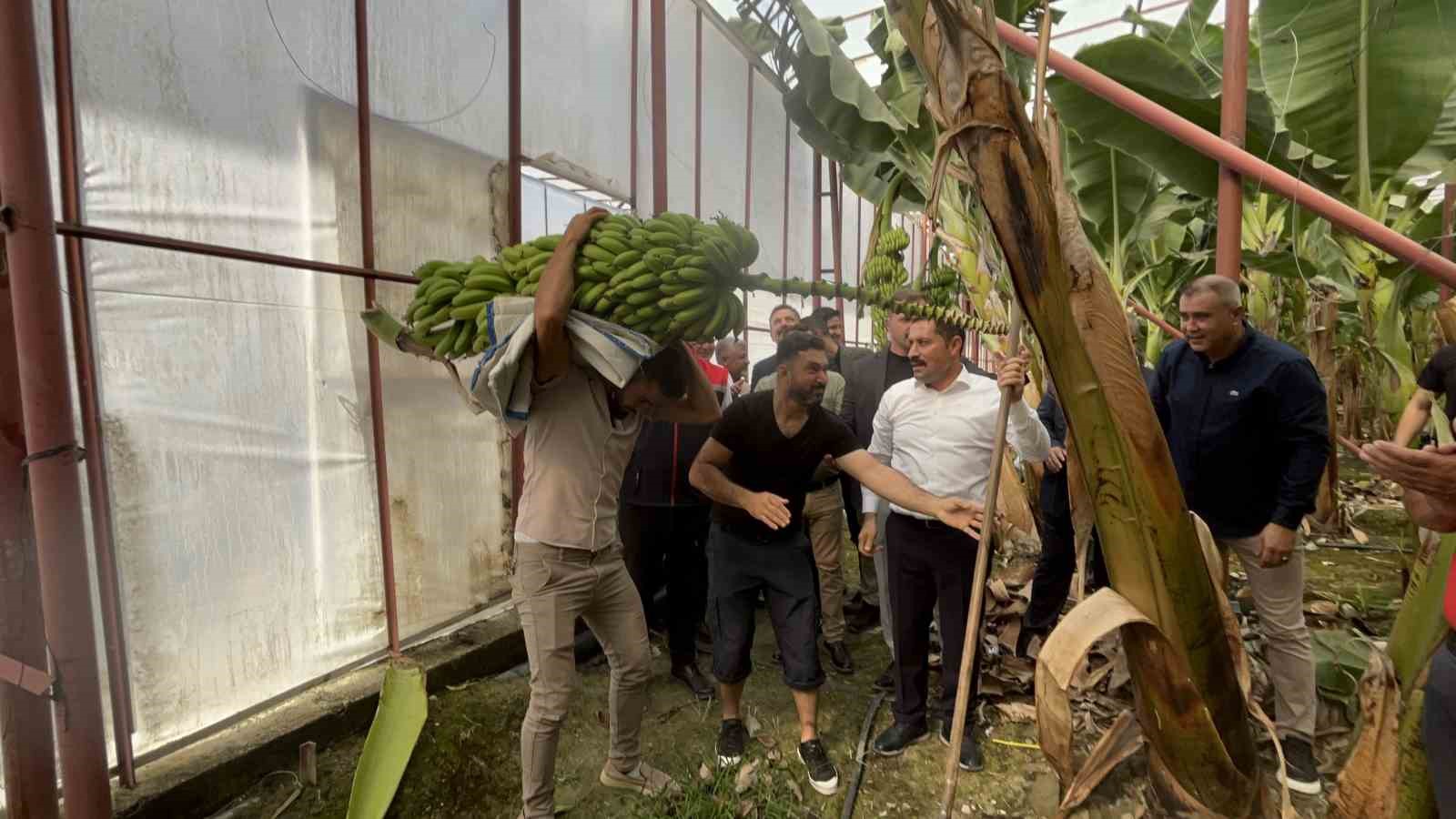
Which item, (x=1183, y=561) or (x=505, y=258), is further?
(x=505, y=258)

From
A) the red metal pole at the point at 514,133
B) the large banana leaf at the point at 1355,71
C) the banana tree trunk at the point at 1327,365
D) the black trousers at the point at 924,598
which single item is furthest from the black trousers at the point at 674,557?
the banana tree trunk at the point at 1327,365

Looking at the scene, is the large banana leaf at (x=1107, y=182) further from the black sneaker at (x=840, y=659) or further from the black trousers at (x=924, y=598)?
the black sneaker at (x=840, y=659)

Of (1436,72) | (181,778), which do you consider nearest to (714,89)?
(1436,72)

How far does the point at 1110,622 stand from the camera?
0.91 meters

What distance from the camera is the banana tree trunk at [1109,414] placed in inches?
31.5

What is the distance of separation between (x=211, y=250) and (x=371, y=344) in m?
0.62

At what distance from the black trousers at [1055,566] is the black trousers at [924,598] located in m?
0.68

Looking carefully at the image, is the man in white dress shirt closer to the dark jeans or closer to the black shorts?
the black shorts

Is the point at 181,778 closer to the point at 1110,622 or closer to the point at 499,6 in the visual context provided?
the point at 1110,622

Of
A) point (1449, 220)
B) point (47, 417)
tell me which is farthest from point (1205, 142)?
point (1449, 220)

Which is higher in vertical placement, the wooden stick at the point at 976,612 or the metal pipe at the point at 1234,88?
the metal pipe at the point at 1234,88

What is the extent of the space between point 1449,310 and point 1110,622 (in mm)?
3979

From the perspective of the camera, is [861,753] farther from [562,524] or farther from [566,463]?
[566,463]

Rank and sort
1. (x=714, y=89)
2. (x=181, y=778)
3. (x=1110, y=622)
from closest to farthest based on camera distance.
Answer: (x=1110, y=622) < (x=181, y=778) < (x=714, y=89)
